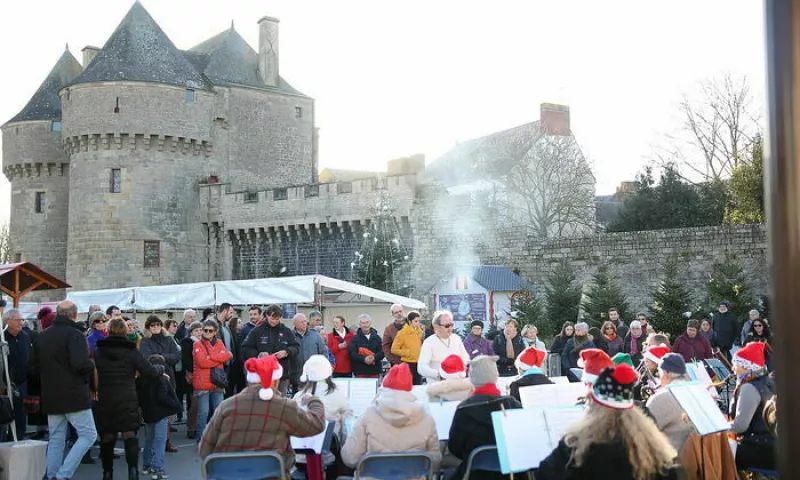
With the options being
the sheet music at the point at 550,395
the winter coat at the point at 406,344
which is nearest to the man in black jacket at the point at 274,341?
the winter coat at the point at 406,344

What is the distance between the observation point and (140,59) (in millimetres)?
33062

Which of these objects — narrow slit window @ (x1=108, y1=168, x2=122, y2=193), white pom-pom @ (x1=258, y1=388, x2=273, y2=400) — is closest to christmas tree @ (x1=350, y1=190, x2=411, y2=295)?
narrow slit window @ (x1=108, y1=168, x2=122, y2=193)

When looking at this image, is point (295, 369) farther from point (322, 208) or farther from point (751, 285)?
point (322, 208)

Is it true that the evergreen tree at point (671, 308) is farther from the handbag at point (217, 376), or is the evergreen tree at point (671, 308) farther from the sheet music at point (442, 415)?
the sheet music at point (442, 415)

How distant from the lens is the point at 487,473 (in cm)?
521

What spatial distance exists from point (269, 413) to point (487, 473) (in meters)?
1.45

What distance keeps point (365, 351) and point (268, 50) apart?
29177mm

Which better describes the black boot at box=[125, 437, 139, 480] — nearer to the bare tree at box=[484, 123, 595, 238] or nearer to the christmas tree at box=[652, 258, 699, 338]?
the christmas tree at box=[652, 258, 699, 338]

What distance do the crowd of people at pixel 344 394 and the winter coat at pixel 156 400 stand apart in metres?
0.01

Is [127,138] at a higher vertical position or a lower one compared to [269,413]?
higher

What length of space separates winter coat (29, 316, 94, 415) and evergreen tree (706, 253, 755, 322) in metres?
16.6

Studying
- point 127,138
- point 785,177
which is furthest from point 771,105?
point 127,138

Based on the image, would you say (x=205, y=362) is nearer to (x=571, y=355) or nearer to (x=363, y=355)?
(x=363, y=355)

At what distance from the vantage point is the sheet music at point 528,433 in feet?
15.7
